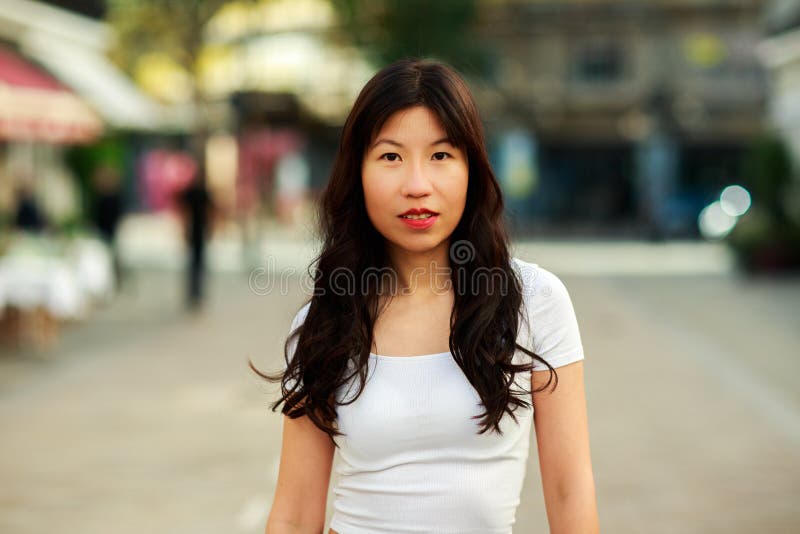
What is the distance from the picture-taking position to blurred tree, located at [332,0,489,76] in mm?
32344

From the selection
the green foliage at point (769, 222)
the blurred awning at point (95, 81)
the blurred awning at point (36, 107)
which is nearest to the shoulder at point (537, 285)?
the blurred awning at point (36, 107)

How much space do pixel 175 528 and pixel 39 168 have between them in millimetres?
15962

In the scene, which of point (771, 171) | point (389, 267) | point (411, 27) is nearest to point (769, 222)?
point (771, 171)

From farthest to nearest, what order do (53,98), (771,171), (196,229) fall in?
(771,171), (196,229), (53,98)

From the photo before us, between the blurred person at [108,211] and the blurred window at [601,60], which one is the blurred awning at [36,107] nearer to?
the blurred person at [108,211]

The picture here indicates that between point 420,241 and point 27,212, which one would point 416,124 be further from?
point 27,212

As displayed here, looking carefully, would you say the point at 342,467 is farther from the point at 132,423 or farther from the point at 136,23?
the point at 136,23

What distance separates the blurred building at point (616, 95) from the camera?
1384 inches

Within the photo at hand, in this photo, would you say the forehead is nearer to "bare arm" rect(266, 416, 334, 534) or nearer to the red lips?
the red lips

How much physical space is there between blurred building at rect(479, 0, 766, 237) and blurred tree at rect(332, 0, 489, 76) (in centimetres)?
209

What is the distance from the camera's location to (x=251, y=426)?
767cm

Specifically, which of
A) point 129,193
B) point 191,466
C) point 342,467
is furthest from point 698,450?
point 129,193

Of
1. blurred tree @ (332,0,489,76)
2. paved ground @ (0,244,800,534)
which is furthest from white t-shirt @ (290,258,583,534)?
blurred tree @ (332,0,489,76)

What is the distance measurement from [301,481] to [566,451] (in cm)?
50
